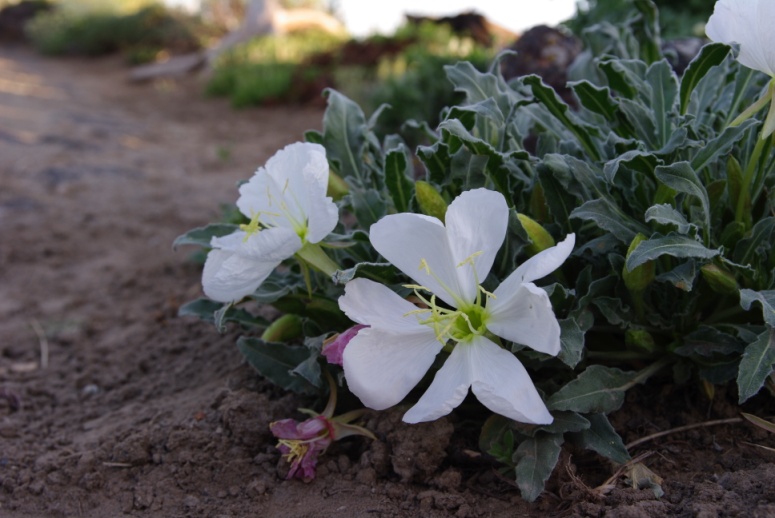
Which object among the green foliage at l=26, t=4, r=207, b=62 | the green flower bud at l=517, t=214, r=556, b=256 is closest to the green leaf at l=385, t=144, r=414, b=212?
the green flower bud at l=517, t=214, r=556, b=256

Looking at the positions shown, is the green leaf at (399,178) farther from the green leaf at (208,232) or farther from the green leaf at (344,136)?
the green leaf at (208,232)

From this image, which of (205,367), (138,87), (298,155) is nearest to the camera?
(298,155)

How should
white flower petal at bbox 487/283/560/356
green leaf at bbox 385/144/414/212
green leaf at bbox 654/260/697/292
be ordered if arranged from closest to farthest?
1. white flower petal at bbox 487/283/560/356
2. green leaf at bbox 654/260/697/292
3. green leaf at bbox 385/144/414/212

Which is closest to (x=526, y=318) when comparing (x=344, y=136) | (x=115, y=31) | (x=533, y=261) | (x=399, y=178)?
(x=533, y=261)

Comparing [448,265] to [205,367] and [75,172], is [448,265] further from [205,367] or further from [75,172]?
[75,172]

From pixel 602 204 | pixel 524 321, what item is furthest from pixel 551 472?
pixel 602 204

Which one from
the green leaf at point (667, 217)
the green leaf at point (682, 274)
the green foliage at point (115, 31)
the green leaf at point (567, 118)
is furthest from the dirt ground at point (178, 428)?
the green foliage at point (115, 31)

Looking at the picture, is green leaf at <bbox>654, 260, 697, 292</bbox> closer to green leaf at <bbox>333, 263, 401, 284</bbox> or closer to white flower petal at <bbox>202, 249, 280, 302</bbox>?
green leaf at <bbox>333, 263, 401, 284</bbox>

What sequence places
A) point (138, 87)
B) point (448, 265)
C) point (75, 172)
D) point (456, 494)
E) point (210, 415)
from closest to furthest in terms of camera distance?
point (448, 265)
point (456, 494)
point (210, 415)
point (75, 172)
point (138, 87)
